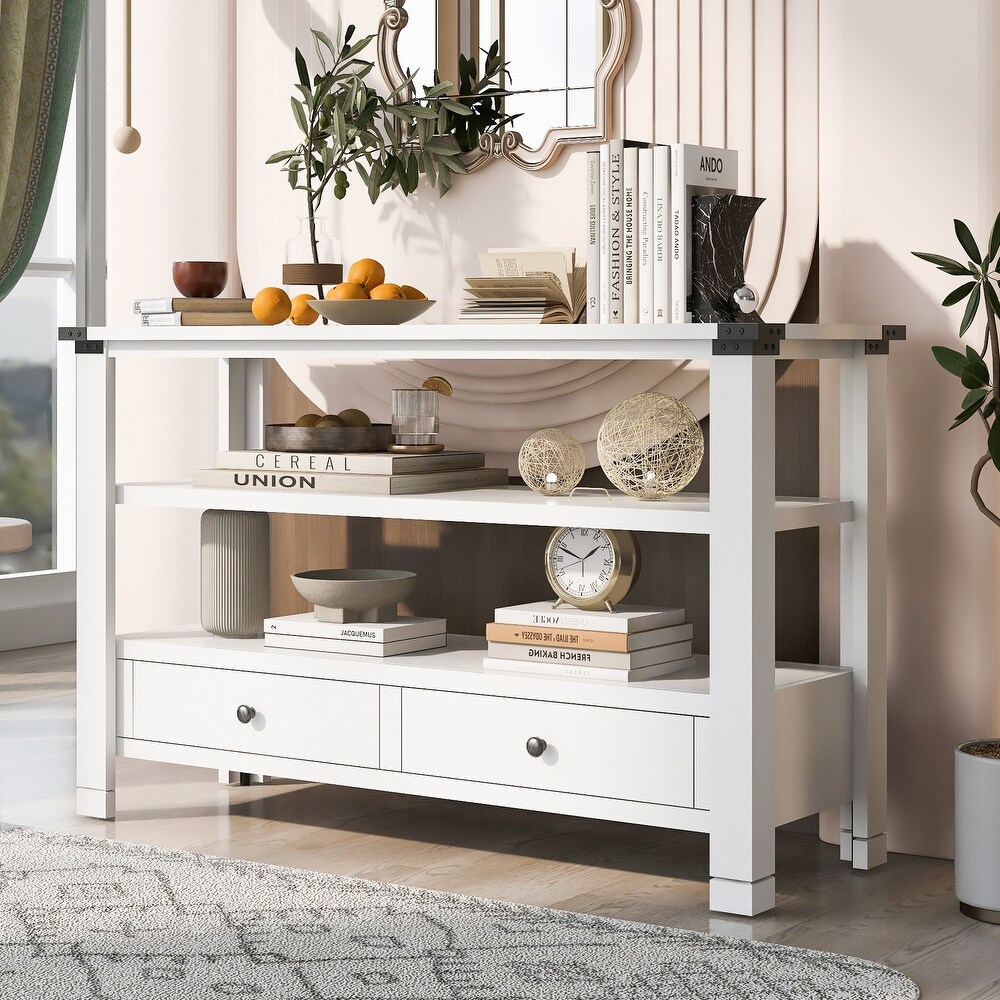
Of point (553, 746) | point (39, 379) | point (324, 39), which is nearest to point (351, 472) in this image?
point (553, 746)

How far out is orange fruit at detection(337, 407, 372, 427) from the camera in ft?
10.3

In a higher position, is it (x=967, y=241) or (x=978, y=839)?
(x=967, y=241)

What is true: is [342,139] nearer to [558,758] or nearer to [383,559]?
[383,559]

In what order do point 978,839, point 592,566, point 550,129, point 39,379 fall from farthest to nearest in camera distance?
1. point 39,379
2. point 550,129
3. point 592,566
4. point 978,839

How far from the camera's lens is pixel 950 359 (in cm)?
251

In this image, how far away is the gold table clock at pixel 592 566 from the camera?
2748 mm

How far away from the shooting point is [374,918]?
2.39 m

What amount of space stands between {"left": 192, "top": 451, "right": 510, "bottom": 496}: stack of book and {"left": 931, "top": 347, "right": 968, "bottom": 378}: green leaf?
886 mm

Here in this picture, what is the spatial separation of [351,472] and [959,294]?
3.47 feet

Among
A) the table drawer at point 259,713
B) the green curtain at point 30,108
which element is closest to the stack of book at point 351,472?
the table drawer at point 259,713

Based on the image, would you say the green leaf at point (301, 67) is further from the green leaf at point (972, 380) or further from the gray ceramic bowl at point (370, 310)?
the green leaf at point (972, 380)

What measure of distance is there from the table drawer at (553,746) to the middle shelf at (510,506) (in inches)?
11.7

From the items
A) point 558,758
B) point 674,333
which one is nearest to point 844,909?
point 558,758

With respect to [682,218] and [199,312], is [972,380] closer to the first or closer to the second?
[682,218]
